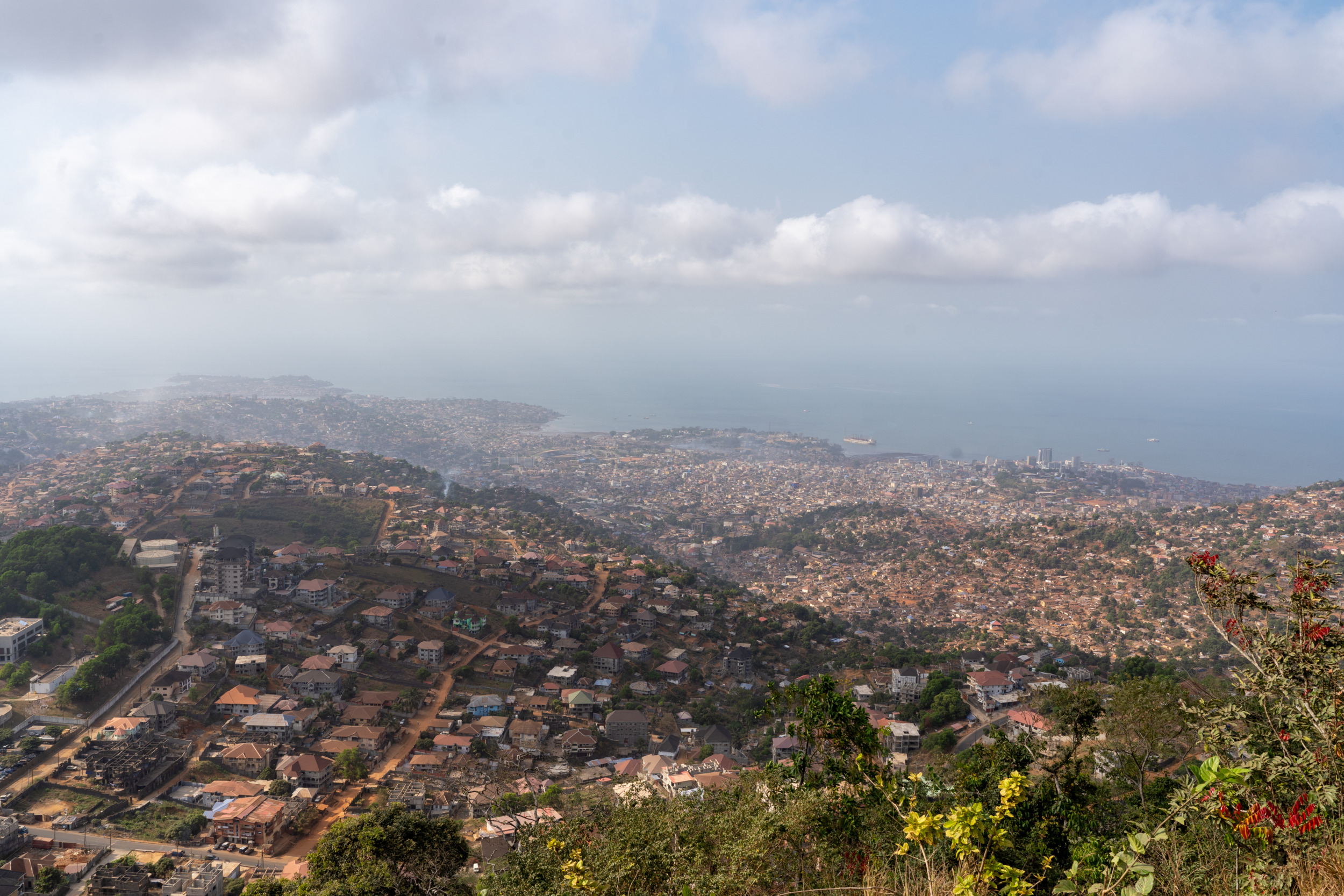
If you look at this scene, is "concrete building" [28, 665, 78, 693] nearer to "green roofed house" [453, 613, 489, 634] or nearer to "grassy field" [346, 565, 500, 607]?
"grassy field" [346, 565, 500, 607]

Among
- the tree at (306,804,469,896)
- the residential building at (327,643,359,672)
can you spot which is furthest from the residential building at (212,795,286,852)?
the residential building at (327,643,359,672)

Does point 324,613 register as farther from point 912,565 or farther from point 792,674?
point 912,565

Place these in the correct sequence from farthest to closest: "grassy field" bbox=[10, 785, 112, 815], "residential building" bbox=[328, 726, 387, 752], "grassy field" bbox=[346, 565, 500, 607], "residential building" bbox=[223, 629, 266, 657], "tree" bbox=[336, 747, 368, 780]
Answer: "grassy field" bbox=[346, 565, 500, 607]
"residential building" bbox=[223, 629, 266, 657]
"residential building" bbox=[328, 726, 387, 752]
"tree" bbox=[336, 747, 368, 780]
"grassy field" bbox=[10, 785, 112, 815]

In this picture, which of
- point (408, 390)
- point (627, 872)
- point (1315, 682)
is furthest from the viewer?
point (408, 390)

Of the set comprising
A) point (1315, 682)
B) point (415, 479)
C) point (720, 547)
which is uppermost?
point (1315, 682)

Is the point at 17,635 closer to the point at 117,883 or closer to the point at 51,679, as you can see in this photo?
the point at 51,679

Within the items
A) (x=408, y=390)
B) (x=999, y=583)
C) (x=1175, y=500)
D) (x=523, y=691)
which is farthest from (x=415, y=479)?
(x=408, y=390)

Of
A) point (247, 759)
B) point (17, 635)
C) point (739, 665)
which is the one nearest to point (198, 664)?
point (17, 635)
